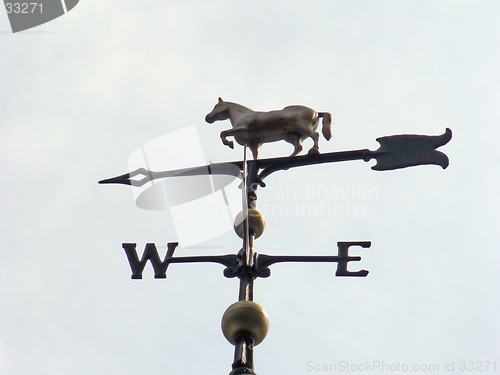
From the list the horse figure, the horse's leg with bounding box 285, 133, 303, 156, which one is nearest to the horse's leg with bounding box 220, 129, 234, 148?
the horse figure

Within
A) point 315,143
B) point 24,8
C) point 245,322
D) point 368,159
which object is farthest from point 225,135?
→ point 24,8

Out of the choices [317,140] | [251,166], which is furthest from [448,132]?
[251,166]

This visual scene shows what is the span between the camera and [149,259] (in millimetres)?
4348

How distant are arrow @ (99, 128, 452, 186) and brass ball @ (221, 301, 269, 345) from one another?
114 centimetres

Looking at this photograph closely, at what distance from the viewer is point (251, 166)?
458cm

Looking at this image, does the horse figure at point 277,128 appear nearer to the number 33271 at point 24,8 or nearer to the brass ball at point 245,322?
the brass ball at point 245,322

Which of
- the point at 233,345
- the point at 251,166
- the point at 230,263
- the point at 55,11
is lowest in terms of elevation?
the point at 233,345

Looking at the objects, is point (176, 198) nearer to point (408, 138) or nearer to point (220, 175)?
point (220, 175)

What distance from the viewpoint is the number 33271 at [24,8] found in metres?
8.00

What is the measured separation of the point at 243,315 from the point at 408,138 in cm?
180

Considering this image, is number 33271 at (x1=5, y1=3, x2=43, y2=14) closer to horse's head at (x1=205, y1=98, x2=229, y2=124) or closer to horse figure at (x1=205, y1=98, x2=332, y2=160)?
horse's head at (x1=205, y1=98, x2=229, y2=124)

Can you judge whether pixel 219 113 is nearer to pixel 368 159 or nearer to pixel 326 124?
pixel 326 124


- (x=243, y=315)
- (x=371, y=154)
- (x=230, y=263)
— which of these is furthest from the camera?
(x=371, y=154)

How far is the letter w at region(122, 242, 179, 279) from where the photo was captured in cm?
429
